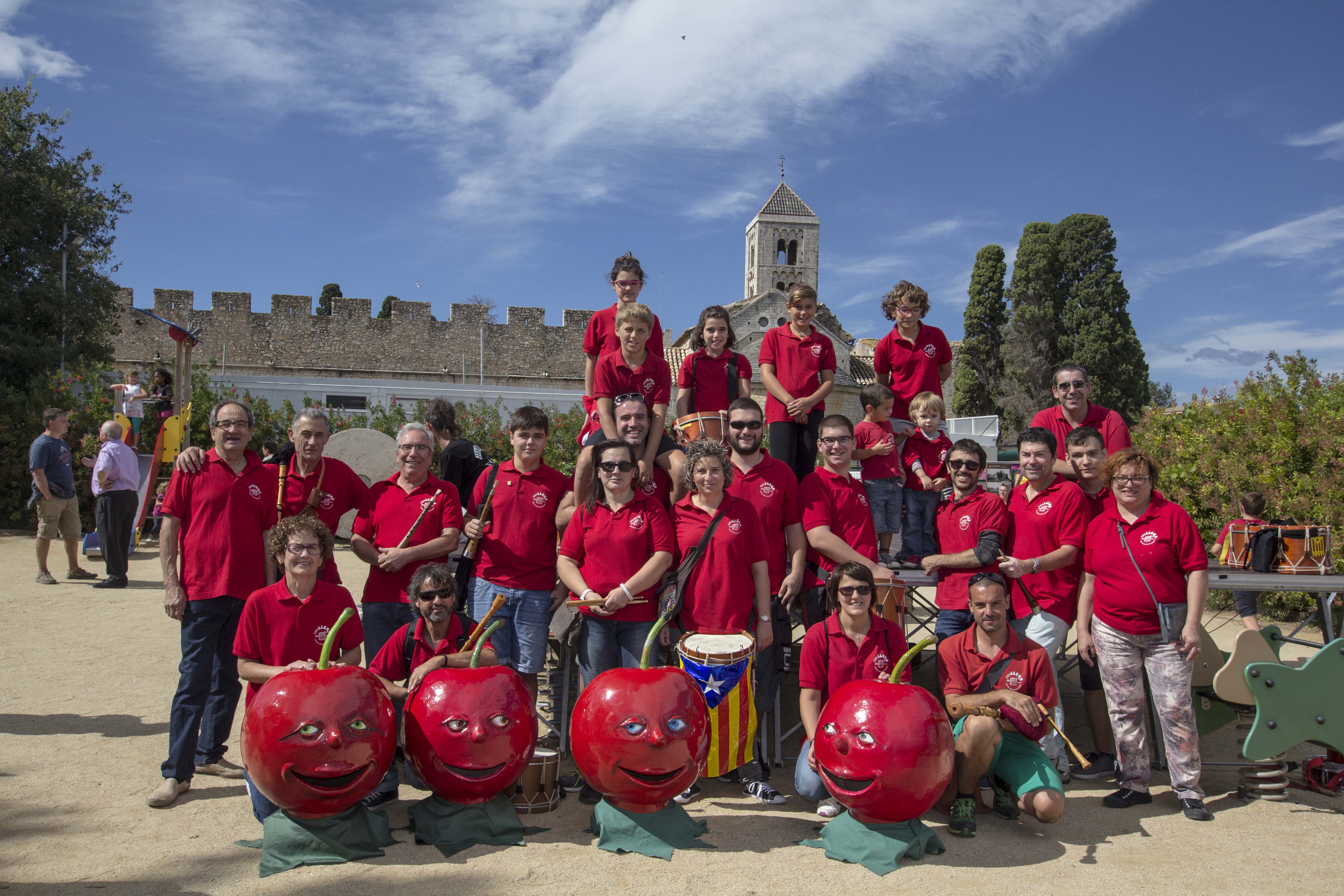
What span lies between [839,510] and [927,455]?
156cm

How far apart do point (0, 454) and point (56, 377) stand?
6.23 feet

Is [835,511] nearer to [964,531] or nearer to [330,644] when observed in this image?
[964,531]

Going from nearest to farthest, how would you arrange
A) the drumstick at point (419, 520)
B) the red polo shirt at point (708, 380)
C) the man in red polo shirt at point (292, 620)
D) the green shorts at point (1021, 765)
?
1. the man in red polo shirt at point (292, 620)
2. the green shorts at point (1021, 765)
3. the drumstick at point (419, 520)
4. the red polo shirt at point (708, 380)

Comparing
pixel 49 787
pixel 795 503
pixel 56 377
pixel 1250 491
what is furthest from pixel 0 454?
pixel 1250 491

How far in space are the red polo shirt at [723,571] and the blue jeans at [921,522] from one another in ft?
6.98

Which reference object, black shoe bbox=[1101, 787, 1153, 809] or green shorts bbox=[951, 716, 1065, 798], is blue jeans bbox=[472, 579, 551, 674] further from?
black shoe bbox=[1101, 787, 1153, 809]

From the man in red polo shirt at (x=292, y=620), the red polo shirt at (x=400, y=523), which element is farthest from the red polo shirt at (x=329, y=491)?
the man in red polo shirt at (x=292, y=620)

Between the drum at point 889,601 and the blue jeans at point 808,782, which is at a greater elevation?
the drum at point 889,601

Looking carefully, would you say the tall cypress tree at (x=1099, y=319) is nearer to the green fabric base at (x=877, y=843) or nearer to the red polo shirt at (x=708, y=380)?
the red polo shirt at (x=708, y=380)

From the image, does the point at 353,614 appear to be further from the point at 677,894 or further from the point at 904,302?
the point at 904,302

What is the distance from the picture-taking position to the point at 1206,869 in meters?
3.88

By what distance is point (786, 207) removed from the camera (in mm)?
60312

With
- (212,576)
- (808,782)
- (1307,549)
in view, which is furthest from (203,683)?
(1307,549)

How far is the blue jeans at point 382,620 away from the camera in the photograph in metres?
4.96
